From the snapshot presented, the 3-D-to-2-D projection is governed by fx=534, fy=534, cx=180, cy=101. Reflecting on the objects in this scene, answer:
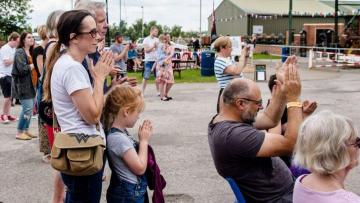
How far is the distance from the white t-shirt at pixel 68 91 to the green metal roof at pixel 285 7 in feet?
157

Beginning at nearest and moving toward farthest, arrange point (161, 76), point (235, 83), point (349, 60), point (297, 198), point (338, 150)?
point (338, 150)
point (297, 198)
point (235, 83)
point (161, 76)
point (349, 60)

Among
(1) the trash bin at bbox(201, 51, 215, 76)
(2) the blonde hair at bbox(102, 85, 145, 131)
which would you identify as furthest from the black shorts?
(1) the trash bin at bbox(201, 51, 215, 76)

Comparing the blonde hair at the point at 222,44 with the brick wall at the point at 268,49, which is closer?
the blonde hair at the point at 222,44

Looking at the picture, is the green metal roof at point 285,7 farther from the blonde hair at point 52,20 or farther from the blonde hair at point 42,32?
the blonde hair at point 52,20

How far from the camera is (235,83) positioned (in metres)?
3.30

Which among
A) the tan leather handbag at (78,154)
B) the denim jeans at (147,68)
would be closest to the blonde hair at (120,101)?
the tan leather handbag at (78,154)

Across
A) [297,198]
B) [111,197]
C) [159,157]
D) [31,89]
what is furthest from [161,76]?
[297,198]

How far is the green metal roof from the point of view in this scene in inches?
2058

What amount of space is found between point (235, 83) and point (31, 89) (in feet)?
18.3

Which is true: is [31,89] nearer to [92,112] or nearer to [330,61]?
[92,112]

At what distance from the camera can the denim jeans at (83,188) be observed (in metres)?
3.27

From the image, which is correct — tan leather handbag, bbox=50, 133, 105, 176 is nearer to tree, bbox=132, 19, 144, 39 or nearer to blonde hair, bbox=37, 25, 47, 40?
blonde hair, bbox=37, 25, 47, 40

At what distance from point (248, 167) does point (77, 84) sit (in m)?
1.11

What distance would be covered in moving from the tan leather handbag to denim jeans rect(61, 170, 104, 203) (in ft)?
0.21
